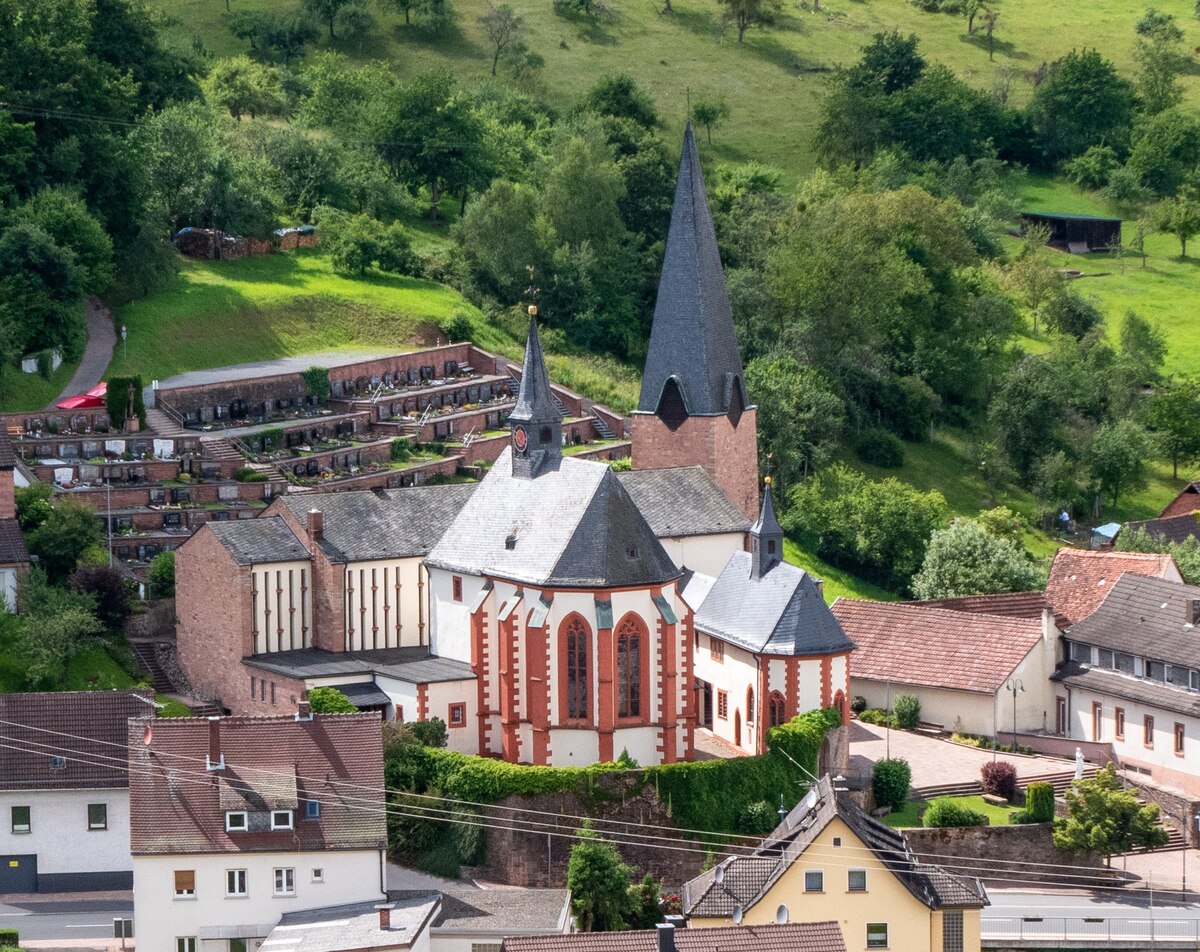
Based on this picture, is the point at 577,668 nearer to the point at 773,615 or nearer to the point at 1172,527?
the point at 773,615

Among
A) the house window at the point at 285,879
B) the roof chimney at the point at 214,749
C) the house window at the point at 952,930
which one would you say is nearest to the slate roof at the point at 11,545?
A: the roof chimney at the point at 214,749

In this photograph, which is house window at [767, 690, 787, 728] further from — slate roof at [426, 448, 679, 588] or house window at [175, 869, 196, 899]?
house window at [175, 869, 196, 899]

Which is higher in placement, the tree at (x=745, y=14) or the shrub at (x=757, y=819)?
the tree at (x=745, y=14)

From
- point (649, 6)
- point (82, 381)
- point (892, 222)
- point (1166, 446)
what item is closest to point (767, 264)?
point (892, 222)

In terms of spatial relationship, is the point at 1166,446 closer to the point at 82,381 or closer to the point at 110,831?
the point at 82,381

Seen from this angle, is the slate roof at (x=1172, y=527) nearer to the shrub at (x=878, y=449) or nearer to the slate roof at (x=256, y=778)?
the shrub at (x=878, y=449)

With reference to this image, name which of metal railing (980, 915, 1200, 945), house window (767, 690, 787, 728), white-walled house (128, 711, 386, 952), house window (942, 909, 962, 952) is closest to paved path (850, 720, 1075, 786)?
house window (767, 690, 787, 728)
